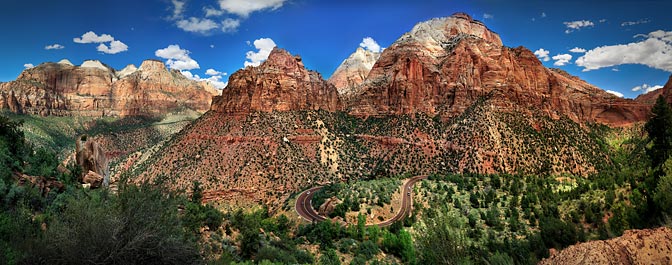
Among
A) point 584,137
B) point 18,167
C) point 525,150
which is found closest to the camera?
point 18,167

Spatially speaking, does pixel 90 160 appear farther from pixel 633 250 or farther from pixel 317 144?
pixel 317 144

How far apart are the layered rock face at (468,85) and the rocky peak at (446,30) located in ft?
2.30

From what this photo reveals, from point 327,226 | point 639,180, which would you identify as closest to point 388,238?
point 327,226

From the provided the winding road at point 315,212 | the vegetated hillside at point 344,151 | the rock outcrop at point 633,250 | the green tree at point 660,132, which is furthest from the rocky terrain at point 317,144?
the rock outcrop at point 633,250

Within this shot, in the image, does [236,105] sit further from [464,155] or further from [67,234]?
[67,234]

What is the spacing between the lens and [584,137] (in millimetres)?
82500

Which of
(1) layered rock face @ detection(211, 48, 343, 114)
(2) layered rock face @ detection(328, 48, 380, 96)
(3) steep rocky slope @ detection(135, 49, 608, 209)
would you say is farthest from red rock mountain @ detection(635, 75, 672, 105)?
(2) layered rock face @ detection(328, 48, 380, 96)

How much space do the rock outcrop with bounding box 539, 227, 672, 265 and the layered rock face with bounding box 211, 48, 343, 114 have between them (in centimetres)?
8110

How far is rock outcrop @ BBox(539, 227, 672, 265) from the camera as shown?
868 centimetres

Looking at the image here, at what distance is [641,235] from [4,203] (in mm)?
25471

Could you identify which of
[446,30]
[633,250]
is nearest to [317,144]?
[446,30]

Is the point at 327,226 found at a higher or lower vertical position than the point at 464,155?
lower

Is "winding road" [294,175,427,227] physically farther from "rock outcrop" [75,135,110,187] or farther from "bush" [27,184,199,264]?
"bush" [27,184,199,264]

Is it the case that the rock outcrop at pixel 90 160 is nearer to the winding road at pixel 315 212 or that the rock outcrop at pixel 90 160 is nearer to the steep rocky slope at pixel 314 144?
the winding road at pixel 315 212
